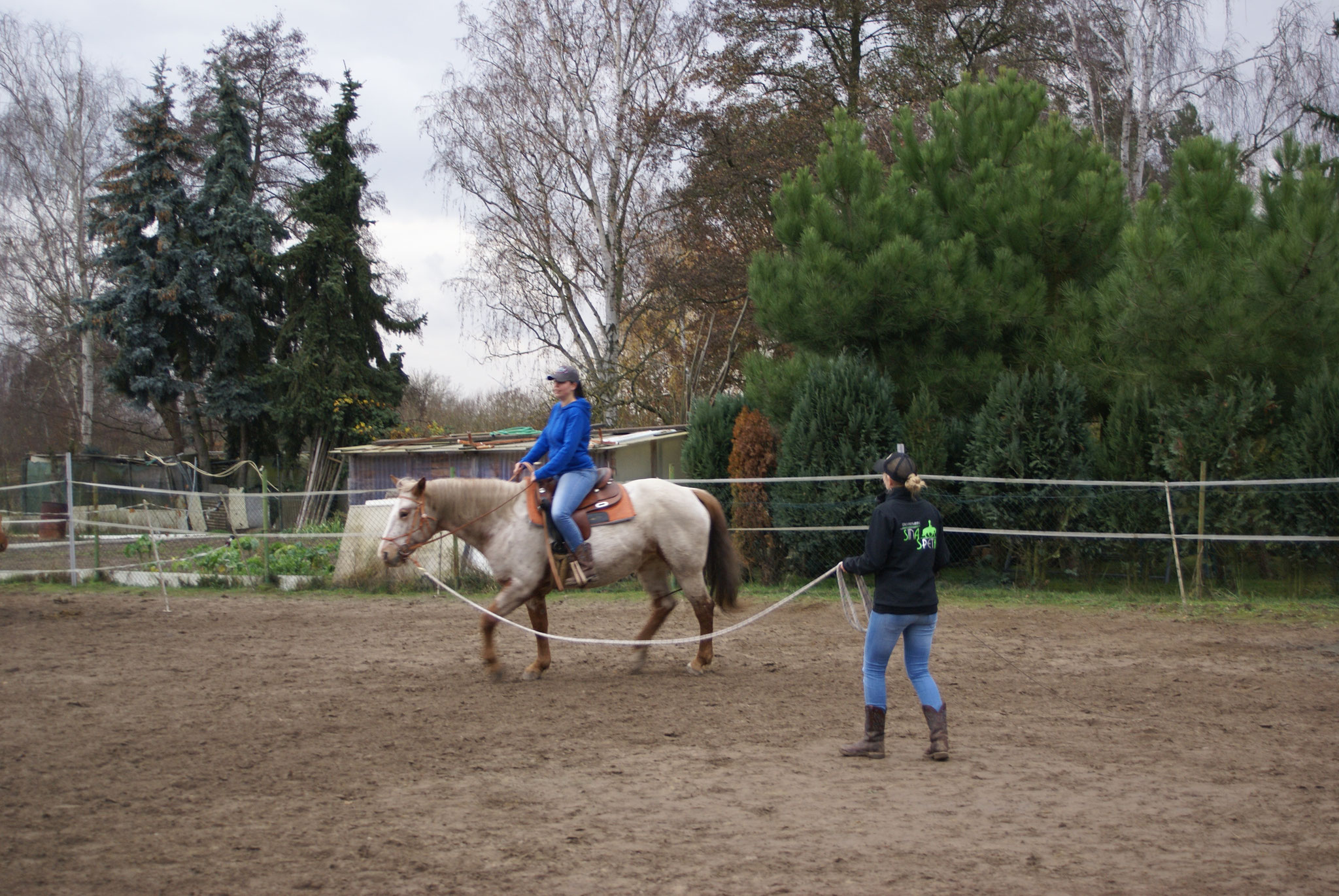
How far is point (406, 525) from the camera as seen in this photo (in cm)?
687

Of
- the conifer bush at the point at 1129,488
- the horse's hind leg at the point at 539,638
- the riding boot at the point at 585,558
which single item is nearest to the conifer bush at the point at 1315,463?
the conifer bush at the point at 1129,488

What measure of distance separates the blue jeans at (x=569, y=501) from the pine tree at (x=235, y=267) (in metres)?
19.1

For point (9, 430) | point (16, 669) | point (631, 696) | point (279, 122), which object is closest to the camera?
point (631, 696)

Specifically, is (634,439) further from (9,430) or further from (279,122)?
(9,430)

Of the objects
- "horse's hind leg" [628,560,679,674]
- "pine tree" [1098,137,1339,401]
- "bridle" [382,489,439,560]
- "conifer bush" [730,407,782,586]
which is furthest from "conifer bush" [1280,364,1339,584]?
"bridle" [382,489,439,560]

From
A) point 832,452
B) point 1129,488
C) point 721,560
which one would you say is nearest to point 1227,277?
point 1129,488

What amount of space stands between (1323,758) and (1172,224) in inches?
313

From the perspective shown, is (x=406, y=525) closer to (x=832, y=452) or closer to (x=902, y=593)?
(x=902, y=593)

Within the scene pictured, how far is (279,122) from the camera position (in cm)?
2795

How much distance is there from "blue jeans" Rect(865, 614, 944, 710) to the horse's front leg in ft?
9.59

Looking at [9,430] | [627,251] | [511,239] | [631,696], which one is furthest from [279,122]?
[631,696]

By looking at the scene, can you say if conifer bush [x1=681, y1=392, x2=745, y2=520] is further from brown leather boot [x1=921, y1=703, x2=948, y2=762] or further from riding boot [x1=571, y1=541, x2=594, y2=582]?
brown leather boot [x1=921, y1=703, x2=948, y2=762]

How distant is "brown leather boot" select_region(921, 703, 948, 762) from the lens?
4.86 m

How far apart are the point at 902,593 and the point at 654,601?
307cm
